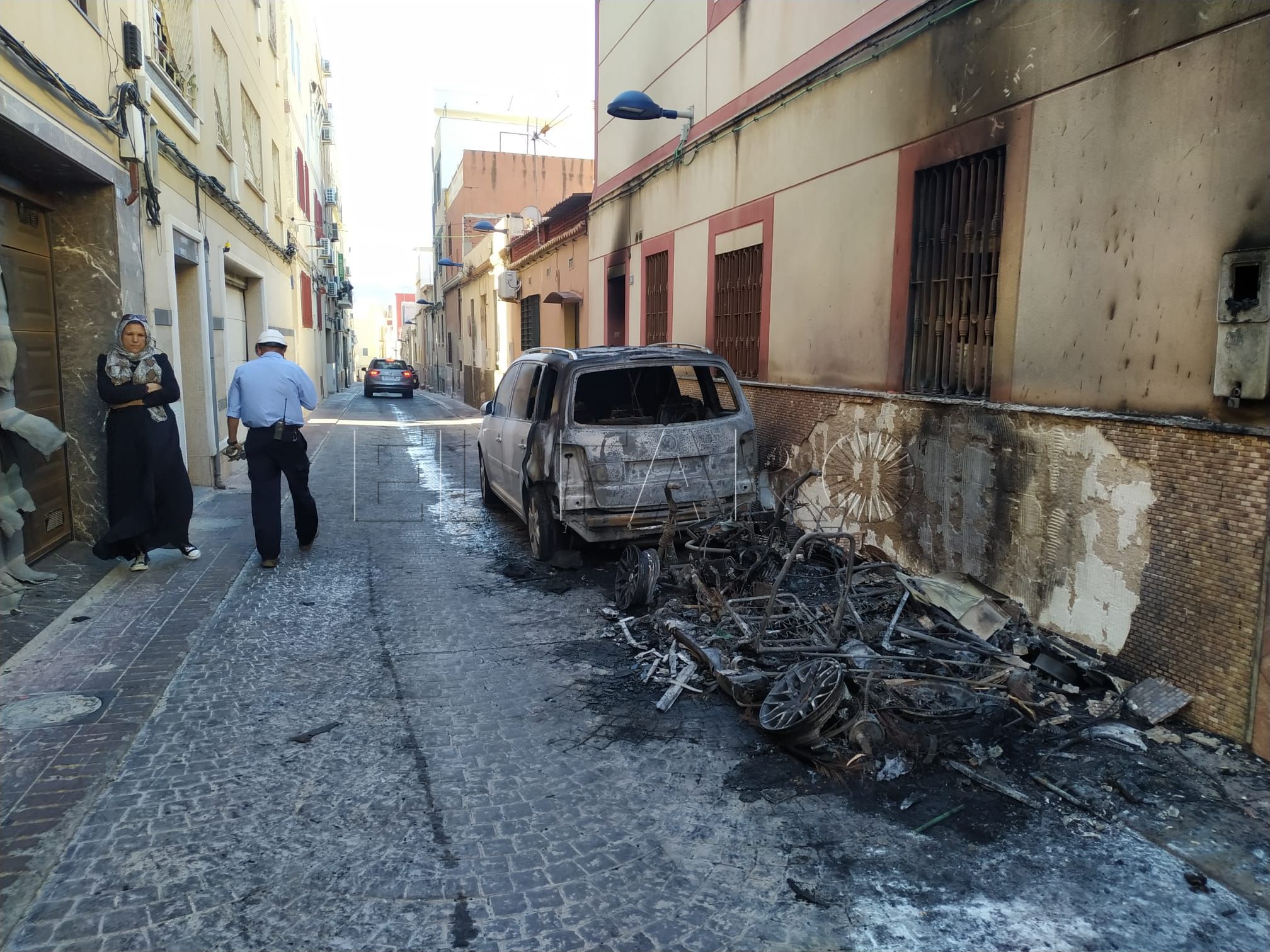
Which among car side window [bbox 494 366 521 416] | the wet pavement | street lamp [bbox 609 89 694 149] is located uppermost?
street lamp [bbox 609 89 694 149]

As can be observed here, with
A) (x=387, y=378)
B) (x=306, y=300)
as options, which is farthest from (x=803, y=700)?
(x=387, y=378)

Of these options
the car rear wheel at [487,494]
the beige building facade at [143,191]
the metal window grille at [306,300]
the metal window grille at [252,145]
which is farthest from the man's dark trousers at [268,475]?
the metal window grille at [306,300]

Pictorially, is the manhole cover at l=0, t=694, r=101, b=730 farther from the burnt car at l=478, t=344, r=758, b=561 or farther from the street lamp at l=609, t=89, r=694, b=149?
the street lamp at l=609, t=89, r=694, b=149

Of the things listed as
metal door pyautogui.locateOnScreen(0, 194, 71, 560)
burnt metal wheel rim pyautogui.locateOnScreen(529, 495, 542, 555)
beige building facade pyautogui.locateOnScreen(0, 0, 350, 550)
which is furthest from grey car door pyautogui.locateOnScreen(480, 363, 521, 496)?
metal door pyautogui.locateOnScreen(0, 194, 71, 560)

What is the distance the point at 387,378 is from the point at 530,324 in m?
13.9

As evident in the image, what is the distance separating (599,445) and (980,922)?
4.10 m

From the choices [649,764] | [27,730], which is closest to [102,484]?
[27,730]

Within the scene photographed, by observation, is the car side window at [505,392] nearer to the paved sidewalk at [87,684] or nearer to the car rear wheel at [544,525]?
the car rear wheel at [544,525]

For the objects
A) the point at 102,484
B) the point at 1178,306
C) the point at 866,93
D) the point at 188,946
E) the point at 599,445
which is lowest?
the point at 188,946

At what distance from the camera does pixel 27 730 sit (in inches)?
149

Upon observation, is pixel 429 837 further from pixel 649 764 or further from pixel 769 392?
pixel 769 392

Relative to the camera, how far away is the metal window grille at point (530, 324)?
19766mm

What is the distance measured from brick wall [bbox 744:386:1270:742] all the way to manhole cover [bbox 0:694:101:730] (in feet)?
16.5

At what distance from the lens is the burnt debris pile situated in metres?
3.62
